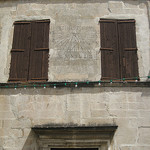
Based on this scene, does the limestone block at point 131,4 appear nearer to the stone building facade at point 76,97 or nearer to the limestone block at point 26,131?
the stone building facade at point 76,97

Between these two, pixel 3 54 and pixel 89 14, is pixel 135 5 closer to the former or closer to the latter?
pixel 89 14

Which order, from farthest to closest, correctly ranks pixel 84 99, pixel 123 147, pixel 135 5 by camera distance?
pixel 135 5, pixel 84 99, pixel 123 147

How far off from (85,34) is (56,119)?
230 cm

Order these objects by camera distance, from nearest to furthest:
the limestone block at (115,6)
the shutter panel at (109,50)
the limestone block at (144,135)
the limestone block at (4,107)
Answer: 1. the limestone block at (144,135)
2. the limestone block at (4,107)
3. the shutter panel at (109,50)
4. the limestone block at (115,6)

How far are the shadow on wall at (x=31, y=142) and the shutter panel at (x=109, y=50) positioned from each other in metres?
2.12

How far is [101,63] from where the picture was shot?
6.16 metres

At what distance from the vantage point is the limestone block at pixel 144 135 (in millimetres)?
5471

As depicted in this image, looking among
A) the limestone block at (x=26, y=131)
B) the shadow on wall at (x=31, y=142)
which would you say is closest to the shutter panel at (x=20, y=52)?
the limestone block at (x=26, y=131)

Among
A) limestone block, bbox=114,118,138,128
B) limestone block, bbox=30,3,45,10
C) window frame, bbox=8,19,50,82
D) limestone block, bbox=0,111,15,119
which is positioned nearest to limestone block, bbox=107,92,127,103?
limestone block, bbox=114,118,138,128

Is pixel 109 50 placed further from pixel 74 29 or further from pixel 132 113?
pixel 132 113

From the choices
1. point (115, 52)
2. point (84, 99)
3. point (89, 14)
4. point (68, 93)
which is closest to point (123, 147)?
point (84, 99)

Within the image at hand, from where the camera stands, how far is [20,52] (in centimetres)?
636

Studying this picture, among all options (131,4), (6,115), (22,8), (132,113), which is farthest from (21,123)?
(131,4)

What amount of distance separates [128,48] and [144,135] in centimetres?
215
